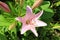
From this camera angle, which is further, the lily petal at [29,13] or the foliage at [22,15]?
the foliage at [22,15]

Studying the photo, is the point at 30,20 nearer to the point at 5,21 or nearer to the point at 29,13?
the point at 29,13

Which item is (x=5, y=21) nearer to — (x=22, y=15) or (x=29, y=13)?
(x=22, y=15)

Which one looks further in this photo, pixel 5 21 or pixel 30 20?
pixel 5 21

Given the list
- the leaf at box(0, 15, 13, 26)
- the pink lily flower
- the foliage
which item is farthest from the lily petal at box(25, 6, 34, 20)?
the leaf at box(0, 15, 13, 26)

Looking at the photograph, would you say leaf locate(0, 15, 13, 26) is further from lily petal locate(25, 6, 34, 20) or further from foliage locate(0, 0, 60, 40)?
lily petal locate(25, 6, 34, 20)

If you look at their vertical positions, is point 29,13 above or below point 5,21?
above

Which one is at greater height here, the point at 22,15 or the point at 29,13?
the point at 29,13

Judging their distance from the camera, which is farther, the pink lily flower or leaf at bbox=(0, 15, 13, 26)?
leaf at bbox=(0, 15, 13, 26)

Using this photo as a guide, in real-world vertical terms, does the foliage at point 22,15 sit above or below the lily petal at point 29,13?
below

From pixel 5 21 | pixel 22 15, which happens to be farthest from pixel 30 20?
pixel 5 21

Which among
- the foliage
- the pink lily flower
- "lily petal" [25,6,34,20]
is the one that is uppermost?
"lily petal" [25,6,34,20]

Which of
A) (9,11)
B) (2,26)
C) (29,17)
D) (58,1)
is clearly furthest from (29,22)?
(58,1)

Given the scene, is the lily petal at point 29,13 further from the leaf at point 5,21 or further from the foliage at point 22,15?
the leaf at point 5,21

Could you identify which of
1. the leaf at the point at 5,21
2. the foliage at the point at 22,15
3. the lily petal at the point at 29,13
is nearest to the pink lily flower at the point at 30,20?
the lily petal at the point at 29,13
